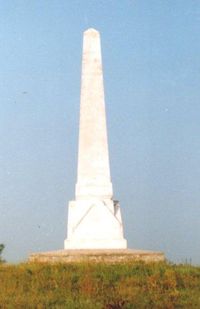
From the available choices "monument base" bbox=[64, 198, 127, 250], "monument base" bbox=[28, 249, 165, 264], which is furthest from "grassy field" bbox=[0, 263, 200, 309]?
"monument base" bbox=[64, 198, 127, 250]

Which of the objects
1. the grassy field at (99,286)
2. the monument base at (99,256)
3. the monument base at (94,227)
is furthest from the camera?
the monument base at (94,227)

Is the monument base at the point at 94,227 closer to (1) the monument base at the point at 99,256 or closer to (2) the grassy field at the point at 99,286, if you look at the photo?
(1) the monument base at the point at 99,256

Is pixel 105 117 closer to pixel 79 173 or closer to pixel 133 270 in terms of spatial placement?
pixel 79 173

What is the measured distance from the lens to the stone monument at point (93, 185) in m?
19.7

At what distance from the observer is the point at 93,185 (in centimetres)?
2008

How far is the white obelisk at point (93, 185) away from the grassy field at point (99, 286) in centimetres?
512

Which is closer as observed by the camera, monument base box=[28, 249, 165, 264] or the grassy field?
the grassy field

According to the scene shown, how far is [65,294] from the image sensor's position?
11.7 metres

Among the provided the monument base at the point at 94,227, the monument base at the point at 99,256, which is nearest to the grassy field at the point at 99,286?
the monument base at the point at 99,256

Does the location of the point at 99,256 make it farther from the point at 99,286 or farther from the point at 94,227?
the point at 99,286

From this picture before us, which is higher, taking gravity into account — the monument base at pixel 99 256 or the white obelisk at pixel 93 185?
the white obelisk at pixel 93 185

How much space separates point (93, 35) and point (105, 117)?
282cm

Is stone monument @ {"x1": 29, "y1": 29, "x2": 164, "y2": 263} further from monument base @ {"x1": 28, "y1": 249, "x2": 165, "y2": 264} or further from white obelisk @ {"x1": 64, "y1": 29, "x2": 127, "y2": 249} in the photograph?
monument base @ {"x1": 28, "y1": 249, "x2": 165, "y2": 264}

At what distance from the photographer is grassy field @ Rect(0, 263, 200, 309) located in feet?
35.4
